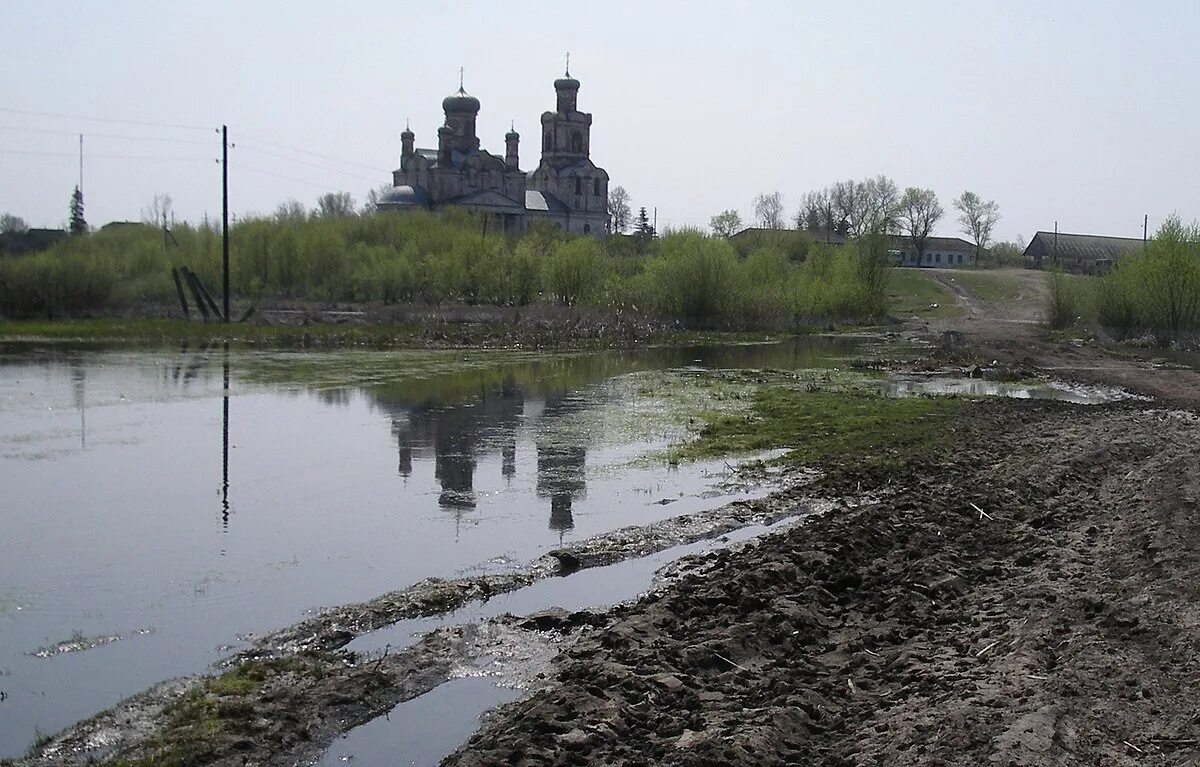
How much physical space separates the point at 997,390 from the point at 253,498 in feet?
74.9

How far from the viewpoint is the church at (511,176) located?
108 metres

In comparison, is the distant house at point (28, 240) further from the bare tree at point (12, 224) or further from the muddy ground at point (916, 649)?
the muddy ground at point (916, 649)

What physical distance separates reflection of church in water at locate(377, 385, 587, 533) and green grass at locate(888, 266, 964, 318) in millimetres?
57282

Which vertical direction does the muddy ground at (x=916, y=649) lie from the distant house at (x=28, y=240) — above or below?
below

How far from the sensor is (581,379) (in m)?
33.0

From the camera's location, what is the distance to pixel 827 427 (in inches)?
864

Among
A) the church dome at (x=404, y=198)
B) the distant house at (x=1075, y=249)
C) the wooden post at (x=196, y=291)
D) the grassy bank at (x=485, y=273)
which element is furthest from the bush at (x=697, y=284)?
the distant house at (x=1075, y=249)

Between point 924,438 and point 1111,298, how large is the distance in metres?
38.2

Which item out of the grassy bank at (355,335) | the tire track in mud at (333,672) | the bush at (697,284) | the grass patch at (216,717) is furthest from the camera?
the bush at (697,284)

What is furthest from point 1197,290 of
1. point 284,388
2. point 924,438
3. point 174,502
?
point 174,502

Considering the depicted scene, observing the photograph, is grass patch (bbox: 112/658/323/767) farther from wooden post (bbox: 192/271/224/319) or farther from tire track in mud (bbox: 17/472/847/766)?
wooden post (bbox: 192/271/224/319)

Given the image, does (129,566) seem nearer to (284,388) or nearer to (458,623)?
(458,623)

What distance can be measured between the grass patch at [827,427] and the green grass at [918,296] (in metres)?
53.3

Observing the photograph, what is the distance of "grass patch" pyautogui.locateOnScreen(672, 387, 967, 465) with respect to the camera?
19203 mm
